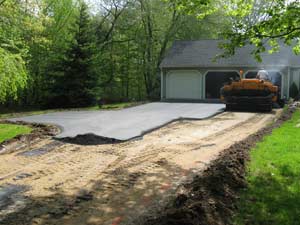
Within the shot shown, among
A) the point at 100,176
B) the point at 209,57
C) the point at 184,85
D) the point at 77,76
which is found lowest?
the point at 100,176

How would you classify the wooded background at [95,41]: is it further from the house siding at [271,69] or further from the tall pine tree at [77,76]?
the house siding at [271,69]

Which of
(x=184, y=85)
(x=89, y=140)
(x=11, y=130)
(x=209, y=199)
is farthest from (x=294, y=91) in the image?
(x=209, y=199)

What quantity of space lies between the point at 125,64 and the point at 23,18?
1395 cm

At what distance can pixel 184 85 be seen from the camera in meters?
25.8

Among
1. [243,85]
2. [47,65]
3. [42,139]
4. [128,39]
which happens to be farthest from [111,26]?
[42,139]

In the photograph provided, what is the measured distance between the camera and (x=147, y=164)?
7.40 metres

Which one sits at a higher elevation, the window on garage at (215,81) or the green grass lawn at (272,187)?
the window on garage at (215,81)

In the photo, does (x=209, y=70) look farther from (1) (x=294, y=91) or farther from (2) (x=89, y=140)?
(2) (x=89, y=140)

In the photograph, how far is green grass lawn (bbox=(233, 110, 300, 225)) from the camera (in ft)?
13.6

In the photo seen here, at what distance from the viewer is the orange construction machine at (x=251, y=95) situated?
55.3 feet

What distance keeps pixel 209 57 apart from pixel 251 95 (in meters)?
9.07

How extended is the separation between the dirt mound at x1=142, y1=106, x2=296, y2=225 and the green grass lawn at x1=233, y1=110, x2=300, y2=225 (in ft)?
0.53

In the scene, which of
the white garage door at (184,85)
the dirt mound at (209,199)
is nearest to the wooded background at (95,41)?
the dirt mound at (209,199)

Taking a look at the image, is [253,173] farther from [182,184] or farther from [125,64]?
[125,64]
